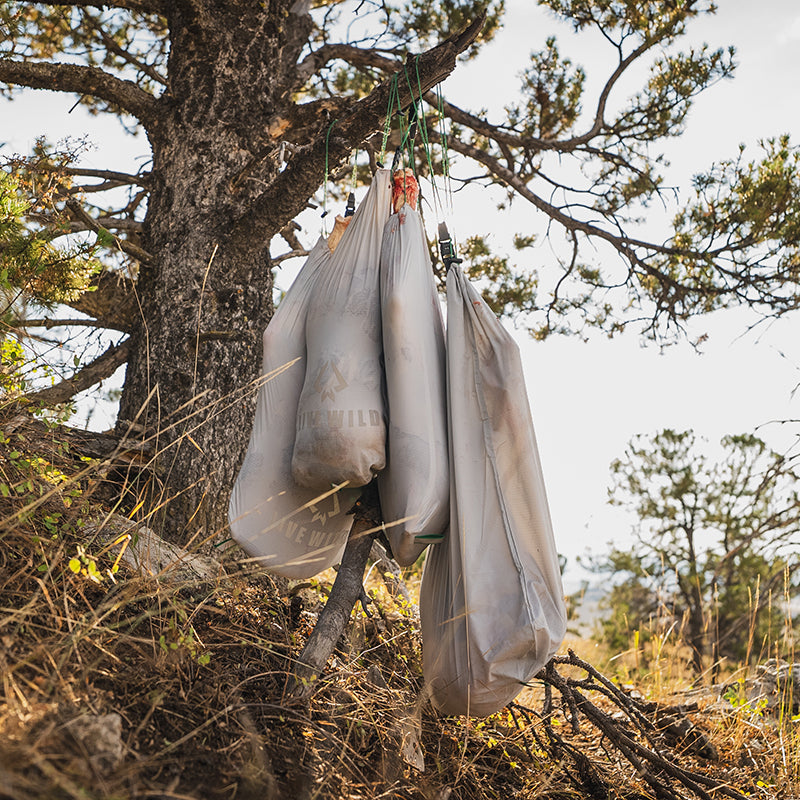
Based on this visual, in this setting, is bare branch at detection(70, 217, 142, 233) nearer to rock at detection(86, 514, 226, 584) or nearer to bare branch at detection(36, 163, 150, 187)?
bare branch at detection(36, 163, 150, 187)

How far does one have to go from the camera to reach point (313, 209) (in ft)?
11.9

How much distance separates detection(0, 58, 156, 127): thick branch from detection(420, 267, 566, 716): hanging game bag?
91.9 inches

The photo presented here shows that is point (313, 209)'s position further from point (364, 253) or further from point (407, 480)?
point (407, 480)

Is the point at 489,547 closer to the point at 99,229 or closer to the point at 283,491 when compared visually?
the point at 283,491

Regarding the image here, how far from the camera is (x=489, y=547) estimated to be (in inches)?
65.2

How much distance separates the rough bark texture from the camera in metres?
2.87

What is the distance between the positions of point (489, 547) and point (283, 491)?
54 centimetres

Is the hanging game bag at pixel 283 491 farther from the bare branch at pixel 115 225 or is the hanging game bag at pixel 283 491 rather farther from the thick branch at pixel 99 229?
the bare branch at pixel 115 225

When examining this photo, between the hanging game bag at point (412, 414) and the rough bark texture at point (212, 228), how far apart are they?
1056 millimetres

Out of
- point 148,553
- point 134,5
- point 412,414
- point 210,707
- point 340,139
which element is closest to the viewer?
point 210,707

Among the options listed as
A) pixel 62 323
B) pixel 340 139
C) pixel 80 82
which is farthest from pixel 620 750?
pixel 80 82

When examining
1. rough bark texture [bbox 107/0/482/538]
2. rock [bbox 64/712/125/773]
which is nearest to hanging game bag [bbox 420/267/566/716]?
rock [bbox 64/712/125/773]


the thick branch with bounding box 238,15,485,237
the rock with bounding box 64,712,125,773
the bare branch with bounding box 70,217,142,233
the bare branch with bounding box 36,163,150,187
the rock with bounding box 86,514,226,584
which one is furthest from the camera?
the bare branch with bounding box 36,163,150,187

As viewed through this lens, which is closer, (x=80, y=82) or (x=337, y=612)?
(x=337, y=612)
